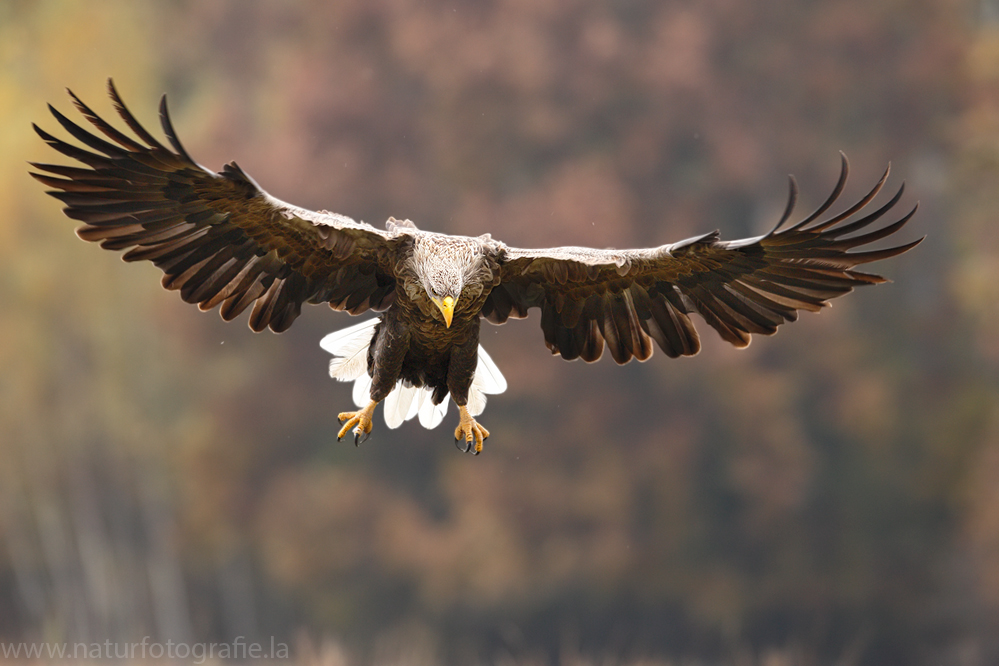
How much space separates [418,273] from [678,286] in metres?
1.17

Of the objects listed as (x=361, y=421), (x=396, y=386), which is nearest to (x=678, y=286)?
(x=396, y=386)

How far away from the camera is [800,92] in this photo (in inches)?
554

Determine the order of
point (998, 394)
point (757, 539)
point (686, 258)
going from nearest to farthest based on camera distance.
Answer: point (686, 258)
point (998, 394)
point (757, 539)

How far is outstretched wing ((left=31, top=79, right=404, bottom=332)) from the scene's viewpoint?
158 inches

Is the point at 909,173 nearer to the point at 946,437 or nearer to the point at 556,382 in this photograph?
the point at 946,437

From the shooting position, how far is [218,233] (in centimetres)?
434

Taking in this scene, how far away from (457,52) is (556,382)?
425 centimetres

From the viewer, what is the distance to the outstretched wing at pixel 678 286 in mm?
4324

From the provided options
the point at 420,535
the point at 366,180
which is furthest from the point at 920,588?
the point at 366,180

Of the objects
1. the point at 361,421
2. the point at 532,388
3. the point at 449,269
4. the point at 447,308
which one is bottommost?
the point at 361,421

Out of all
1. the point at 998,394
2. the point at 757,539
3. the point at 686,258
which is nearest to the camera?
the point at 686,258

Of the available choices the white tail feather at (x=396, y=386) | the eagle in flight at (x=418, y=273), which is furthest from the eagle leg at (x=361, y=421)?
the white tail feather at (x=396, y=386)

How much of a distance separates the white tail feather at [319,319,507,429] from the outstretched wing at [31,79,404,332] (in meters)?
0.27

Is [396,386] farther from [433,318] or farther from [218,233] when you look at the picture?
[218,233]
